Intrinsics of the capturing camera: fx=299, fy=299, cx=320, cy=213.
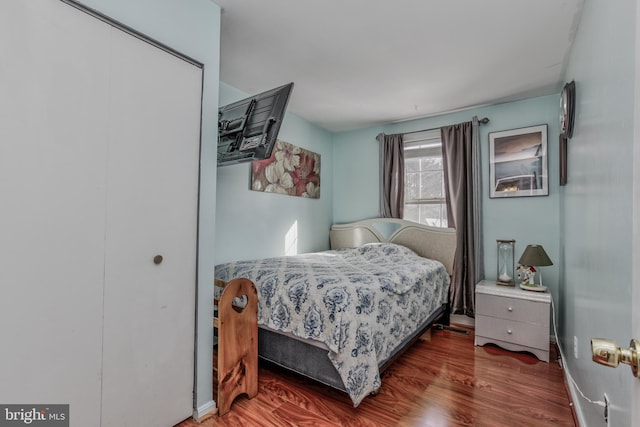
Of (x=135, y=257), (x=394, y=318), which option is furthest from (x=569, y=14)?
(x=135, y=257)

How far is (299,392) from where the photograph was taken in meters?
2.02

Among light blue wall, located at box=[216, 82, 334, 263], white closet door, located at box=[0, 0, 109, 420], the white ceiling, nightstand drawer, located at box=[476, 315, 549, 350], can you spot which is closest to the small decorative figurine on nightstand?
nightstand drawer, located at box=[476, 315, 549, 350]

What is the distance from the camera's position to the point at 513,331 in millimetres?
2701

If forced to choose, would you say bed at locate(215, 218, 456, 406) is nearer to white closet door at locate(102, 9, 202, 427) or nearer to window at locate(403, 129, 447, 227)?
white closet door at locate(102, 9, 202, 427)

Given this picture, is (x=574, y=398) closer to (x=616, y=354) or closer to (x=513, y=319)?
(x=513, y=319)

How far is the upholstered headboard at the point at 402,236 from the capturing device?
3.44m

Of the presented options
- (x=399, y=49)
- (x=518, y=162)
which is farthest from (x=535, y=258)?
(x=399, y=49)

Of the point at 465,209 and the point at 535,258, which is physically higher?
the point at 465,209

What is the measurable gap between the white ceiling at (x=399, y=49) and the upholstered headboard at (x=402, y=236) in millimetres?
1461

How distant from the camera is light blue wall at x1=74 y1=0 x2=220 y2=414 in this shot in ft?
5.46

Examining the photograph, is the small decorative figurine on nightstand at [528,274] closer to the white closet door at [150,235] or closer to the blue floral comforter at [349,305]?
the blue floral comforter at [349,305]

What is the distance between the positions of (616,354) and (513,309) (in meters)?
2.65

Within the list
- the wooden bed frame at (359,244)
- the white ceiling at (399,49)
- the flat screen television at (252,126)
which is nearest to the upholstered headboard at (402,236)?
the wooden bed frame at (359,244)

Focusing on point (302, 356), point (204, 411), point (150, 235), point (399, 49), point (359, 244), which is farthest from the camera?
point (359, 244)
